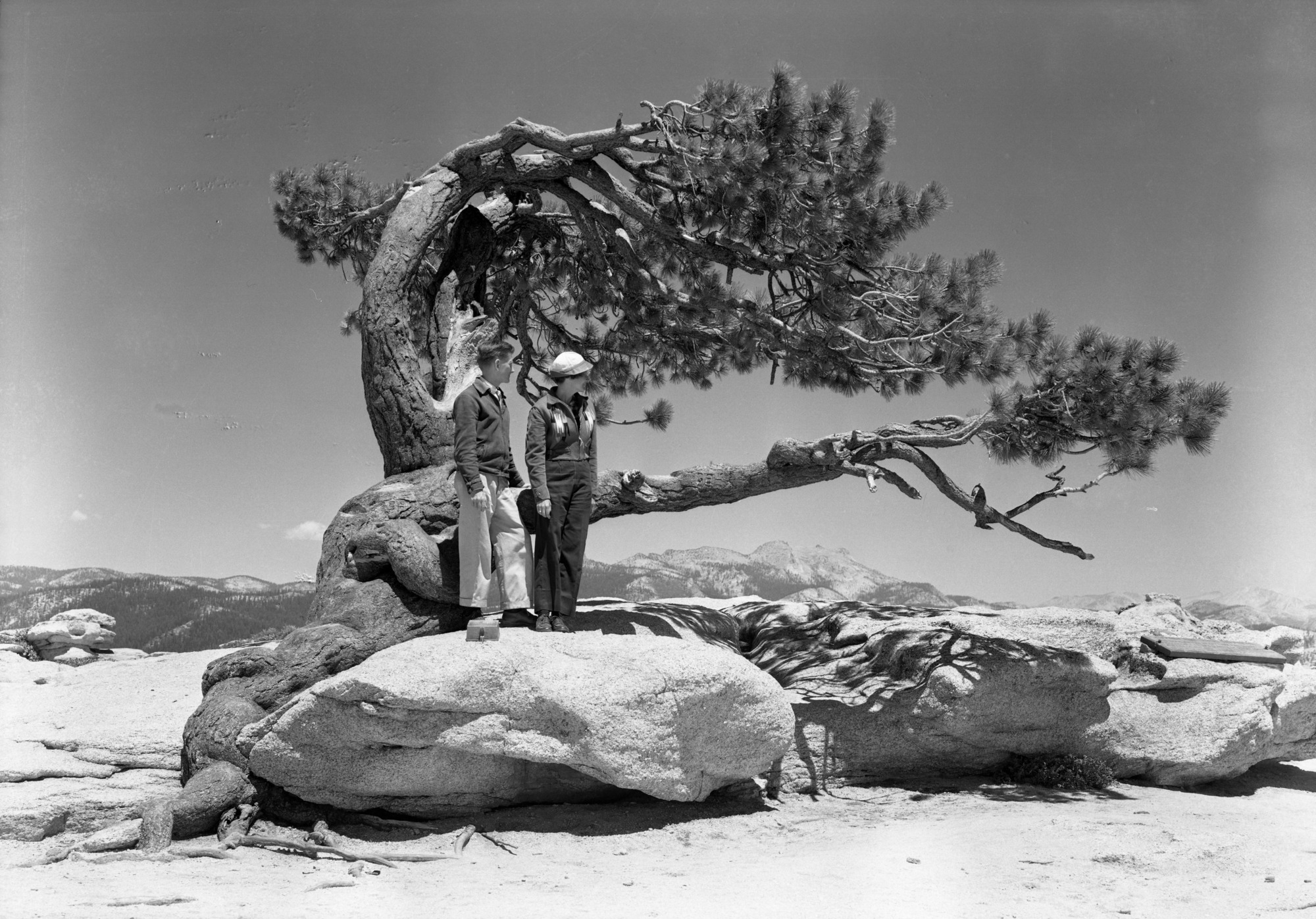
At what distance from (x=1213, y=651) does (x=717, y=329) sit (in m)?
6.04

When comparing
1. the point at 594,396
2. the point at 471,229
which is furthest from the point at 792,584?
the point at 471,229

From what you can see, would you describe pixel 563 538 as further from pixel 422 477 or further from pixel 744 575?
pixel 744 575

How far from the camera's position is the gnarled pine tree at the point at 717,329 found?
773cm

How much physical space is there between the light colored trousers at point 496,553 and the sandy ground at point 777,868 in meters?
1.63

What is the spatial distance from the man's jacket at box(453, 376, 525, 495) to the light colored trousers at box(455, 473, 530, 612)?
0.46 ft

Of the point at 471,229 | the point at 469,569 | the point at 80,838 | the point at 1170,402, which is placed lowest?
the point at 80,838

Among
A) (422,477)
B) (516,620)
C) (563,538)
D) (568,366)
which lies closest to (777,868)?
(516,620)

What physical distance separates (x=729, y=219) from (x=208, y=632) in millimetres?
14527

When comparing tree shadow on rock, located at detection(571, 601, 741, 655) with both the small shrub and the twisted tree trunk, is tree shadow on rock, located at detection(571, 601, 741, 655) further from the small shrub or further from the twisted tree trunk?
the small shrub

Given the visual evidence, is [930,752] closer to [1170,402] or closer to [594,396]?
[1170,402]

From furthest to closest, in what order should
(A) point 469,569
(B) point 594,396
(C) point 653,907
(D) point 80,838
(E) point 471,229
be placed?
(B) point 594,396, (E) point 471,229, (A) point 469,569, (D) point 80,838, (C) point 653,907

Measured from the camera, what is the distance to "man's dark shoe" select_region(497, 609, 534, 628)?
23.8 feet

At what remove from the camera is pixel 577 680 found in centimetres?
618

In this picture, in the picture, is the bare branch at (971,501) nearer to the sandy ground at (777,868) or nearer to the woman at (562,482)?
the sandy ground at (777,868)
